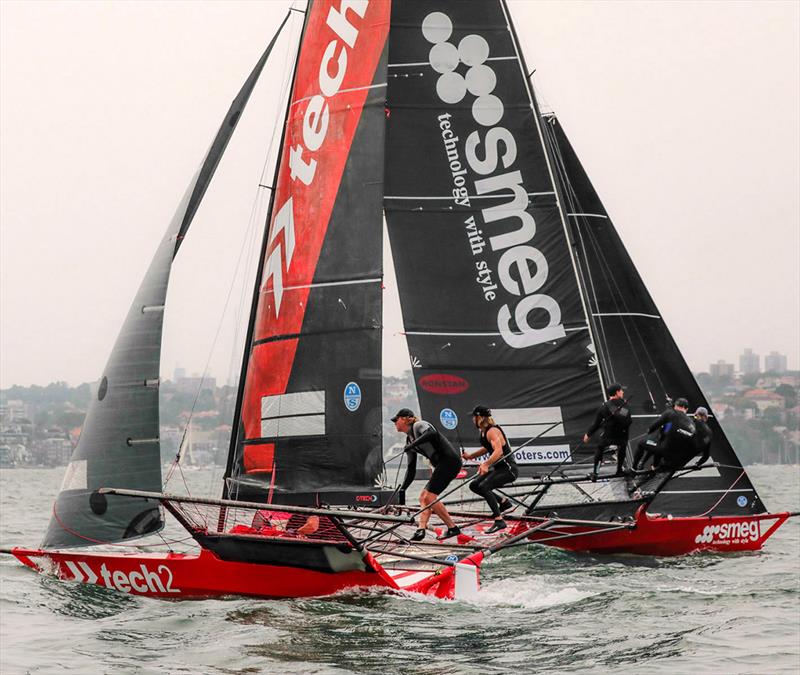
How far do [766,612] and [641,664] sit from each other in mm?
3393

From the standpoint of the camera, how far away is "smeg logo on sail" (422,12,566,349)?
18406 millimetres

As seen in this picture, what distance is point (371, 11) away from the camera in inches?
608

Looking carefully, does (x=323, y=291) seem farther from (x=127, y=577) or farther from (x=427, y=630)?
(x=427, y=630)

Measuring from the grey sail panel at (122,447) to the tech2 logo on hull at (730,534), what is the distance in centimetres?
822

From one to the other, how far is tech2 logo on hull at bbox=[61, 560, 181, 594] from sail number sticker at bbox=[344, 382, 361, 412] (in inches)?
117

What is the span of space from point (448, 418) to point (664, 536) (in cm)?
337

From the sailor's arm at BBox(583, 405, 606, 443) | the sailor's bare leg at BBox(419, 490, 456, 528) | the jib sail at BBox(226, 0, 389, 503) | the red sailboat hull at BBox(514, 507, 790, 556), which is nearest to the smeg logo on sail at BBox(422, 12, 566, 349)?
the sailor's arm at BBox(583, 405, 606, 443)

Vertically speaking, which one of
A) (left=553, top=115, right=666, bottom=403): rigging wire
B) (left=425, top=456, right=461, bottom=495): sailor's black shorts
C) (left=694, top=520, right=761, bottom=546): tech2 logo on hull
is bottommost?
(left=694, top=520, right=761, bottom=546): tech2 logo on hull

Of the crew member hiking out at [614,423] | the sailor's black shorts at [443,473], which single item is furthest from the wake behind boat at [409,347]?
the sailor's black shorts at [443,473]

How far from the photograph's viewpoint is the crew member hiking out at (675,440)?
15781 millimetres

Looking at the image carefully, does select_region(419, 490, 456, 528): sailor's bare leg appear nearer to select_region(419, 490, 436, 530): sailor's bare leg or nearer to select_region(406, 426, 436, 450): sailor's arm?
select_region(419, 490, 436, 530): sailor's bare leg

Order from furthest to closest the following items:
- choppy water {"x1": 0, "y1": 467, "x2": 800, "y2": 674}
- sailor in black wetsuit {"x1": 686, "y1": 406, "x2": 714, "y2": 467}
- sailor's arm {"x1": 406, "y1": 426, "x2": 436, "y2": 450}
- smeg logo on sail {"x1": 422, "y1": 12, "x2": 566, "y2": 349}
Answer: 1. smeg logo on sail {"x1": 422, "y1": 12, "x2": 566, "y2": 349}
2. sailor in black wetsuit {"x1": 686, "y1": 406, "x2": 714, "y2": 467}
3. sailor's arm {"x1": 406, "y1": 426, "x2": 436, "y2": 450}
4. choppy water {"x1": 0, "y1": 467, "x2": 800, "y2": 674}

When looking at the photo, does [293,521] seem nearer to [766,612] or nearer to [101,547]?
[101,547]

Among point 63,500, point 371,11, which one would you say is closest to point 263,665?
point 63,500
